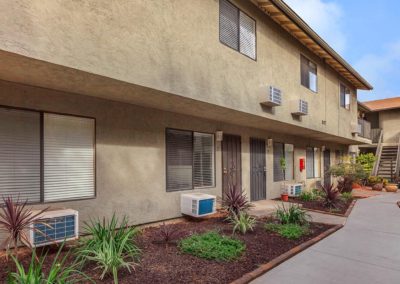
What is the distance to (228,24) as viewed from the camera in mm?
8102

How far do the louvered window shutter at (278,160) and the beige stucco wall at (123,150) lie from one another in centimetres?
590

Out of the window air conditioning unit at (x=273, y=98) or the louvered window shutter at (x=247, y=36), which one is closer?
the louvered window shutter at (x=247, y=36)

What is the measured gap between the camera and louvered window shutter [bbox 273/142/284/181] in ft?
43.9

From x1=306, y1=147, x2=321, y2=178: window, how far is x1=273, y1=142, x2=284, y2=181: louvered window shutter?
3.15 m

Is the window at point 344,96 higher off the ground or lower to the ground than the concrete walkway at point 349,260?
higher

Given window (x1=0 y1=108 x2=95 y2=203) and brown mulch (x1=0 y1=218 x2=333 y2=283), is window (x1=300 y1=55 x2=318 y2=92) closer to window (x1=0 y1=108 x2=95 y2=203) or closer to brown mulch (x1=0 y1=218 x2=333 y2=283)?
brown mulch (x1=0 y1=218 x2=333 y2=283)

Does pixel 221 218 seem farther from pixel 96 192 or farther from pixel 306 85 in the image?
pixel 306 85

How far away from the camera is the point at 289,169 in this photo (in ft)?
47.5

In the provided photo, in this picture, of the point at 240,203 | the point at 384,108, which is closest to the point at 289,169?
the point at 240,203

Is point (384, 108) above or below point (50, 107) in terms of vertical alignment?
above

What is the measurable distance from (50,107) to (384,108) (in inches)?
1129

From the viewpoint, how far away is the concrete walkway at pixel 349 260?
15.3ft

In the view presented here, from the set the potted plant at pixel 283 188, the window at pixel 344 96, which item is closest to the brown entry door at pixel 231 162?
the potted plant at pixel 283 188

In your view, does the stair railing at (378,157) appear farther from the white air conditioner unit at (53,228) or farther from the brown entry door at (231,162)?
the white air conditioner unit at (53,228)
